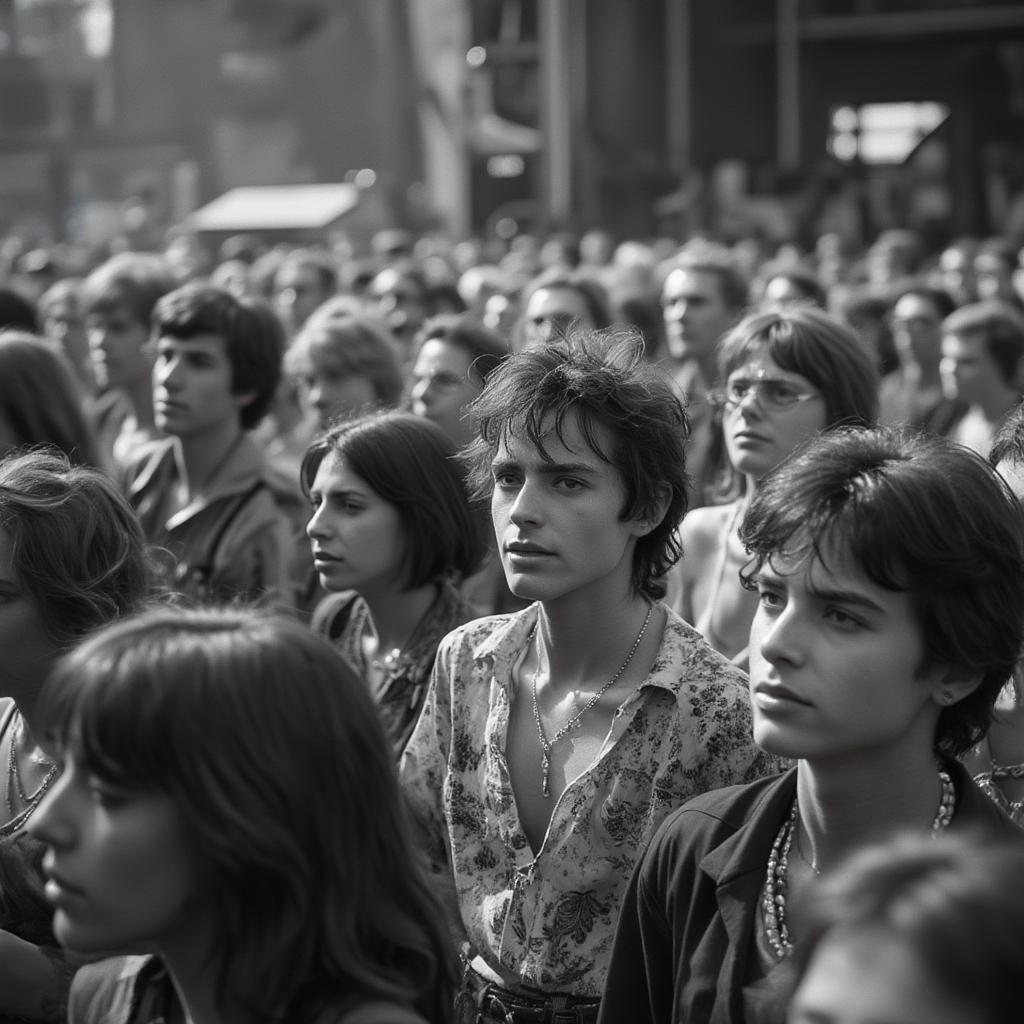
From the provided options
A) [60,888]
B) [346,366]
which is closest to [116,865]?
[60,888]

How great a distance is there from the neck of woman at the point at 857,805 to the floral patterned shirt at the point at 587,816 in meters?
0.54

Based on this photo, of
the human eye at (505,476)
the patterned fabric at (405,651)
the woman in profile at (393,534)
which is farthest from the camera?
the woman in profile at (393,534)

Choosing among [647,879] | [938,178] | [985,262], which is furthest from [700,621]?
[938,178]

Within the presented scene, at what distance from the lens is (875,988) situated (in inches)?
55.7

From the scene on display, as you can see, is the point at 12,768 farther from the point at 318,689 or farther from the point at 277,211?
the point at 277,211

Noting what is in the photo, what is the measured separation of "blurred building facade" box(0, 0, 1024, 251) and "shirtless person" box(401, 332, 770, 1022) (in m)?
16.4

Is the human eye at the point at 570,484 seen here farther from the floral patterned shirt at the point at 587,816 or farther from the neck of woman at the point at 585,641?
the floral patterned shirt at the point at 587,816

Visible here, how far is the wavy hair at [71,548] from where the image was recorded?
3.14 m

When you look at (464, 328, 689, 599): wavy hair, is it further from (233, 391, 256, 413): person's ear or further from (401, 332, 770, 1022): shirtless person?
(233, 391, 256, 413): person's ear

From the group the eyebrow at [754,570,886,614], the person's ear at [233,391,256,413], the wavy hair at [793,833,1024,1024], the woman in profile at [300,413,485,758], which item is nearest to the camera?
the wavy hair at [793,833,1024,1024]

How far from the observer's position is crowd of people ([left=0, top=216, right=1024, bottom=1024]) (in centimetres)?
193

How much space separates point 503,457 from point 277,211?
60.6 feet

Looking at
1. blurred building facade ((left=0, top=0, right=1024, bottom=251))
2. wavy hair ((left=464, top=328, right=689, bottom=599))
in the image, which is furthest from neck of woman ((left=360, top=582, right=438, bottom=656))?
blurred building facade ((left=0, top=0, right=1024, bottom=251))

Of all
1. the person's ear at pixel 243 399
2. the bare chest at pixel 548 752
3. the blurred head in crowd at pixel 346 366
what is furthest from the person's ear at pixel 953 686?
the blurred head in crowd at pixel 346 366
